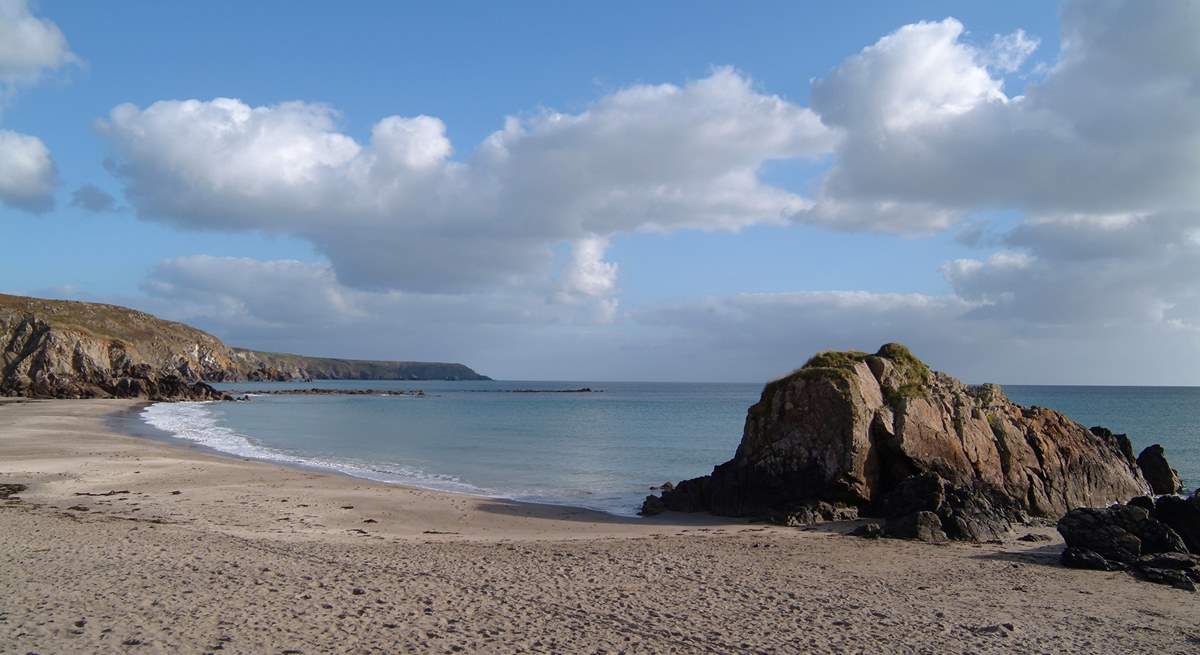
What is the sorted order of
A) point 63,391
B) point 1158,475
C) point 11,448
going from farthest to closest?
point 63,391
point 11,448
point 1158,475

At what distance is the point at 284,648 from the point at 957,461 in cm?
1658

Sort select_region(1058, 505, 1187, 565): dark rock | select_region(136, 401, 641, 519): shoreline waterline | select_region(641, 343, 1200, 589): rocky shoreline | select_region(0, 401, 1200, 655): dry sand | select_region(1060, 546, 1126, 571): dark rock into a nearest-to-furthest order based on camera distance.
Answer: select_region(0, 401, 1200, 655): dry sand → select_region(1060, 546, 1126, 571): dark rock → select_region(1058, 505, 1187, 565): dark rock → select_region(641, 343, 1200, 589): rocky shoreline → select_region(136, 401, 641, 519): shoreline waterline

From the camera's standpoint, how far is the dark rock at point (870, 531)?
15.8 metres

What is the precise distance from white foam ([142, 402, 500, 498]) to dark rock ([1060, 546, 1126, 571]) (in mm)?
14217

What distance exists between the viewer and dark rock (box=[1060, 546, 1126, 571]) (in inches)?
522

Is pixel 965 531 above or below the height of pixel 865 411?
below

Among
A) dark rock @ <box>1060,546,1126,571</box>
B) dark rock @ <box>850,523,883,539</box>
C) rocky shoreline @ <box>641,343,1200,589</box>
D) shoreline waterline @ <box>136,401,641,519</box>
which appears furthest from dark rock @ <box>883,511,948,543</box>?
shoreline waterline @ <box>136,401,641,519</box>

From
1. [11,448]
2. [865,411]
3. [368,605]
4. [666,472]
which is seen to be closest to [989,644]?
[368,605]

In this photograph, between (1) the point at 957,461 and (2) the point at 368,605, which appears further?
(1) the point at 957,461

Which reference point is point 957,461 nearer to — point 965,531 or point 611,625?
point 965,531

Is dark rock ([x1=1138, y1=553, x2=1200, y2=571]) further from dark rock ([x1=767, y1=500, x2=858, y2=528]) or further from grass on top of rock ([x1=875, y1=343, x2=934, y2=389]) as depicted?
grass on top of rock ([x1=875, y1=343, x2=934, y2=389])

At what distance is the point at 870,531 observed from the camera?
15.8 metres

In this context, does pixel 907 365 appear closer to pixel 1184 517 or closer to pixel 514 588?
pixel 1184 517

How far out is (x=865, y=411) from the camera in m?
19.2
